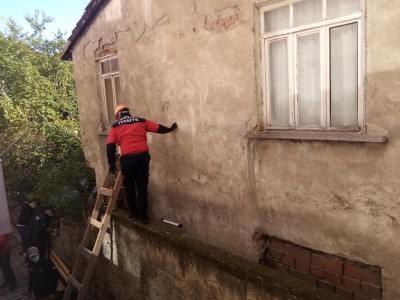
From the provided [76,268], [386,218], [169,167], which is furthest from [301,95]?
[76,268]

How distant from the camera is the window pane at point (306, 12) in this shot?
3.24 meters

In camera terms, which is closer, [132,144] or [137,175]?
[132,144]

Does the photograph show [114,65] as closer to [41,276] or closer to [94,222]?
[94,222]

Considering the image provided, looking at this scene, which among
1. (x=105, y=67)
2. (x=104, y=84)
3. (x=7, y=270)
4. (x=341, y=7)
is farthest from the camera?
(x=7, y=270)

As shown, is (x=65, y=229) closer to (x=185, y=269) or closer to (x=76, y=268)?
(x=76, y=268)

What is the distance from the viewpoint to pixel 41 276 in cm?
724

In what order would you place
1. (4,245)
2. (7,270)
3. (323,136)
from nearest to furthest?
(323,136)
(4,245)
(7,270)

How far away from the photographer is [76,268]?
590 cm

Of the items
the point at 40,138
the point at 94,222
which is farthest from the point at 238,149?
the point at 40,138

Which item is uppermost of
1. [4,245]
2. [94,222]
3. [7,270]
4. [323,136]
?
[323,136]

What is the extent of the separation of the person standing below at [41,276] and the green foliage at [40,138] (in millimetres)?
1525

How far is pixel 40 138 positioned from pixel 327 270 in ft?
41.2

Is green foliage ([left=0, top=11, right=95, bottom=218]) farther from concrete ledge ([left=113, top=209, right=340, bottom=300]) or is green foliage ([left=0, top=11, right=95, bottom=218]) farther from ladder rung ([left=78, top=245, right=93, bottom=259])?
concrete ledge ([left=113, top=209, right=340, bottom=300])

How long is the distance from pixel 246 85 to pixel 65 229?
7.16m
